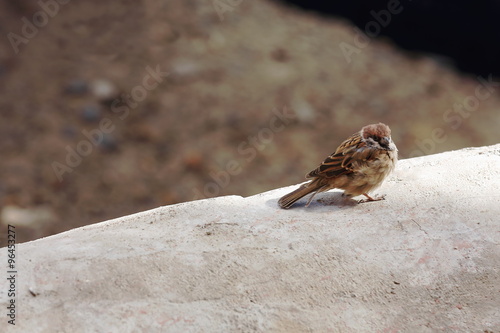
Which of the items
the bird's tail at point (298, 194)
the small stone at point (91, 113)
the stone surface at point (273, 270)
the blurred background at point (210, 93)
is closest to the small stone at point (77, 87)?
the blurred background at point (210, 93)

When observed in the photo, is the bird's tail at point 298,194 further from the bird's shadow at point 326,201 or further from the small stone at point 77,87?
the small stone at point 77,87

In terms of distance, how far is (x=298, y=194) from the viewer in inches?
144

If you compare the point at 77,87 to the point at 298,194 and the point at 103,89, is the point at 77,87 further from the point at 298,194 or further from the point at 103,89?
the point at 298,194

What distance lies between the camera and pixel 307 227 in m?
3.28

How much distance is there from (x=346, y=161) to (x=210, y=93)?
3.87 m

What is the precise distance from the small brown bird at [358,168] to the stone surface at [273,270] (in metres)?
0.19

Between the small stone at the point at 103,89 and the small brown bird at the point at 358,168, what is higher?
the small brown bird at the point at 358,168

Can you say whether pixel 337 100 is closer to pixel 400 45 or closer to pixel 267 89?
pixel 267 89

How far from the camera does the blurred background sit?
6.50 meters

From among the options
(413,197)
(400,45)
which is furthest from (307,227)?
(400,45)

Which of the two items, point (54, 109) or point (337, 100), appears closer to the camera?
point (54, 109)

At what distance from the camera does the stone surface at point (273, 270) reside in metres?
2.71

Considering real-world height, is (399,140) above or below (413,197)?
below

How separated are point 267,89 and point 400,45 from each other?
2087mm
